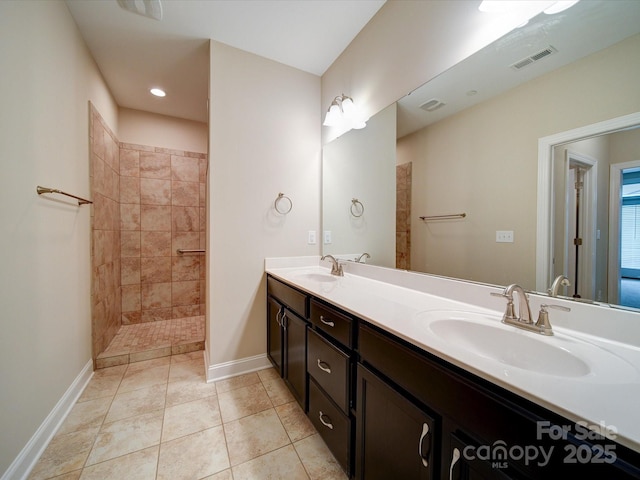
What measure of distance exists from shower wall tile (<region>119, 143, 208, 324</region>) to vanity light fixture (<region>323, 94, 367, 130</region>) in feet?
6.96

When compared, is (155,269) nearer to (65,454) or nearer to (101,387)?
(101,387)

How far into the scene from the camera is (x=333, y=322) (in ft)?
3.77

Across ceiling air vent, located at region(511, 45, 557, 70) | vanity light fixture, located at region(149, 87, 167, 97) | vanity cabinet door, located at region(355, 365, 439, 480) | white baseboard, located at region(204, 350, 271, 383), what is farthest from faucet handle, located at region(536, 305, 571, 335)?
vanity light fixture, located at region(149, 87, 167, 97)

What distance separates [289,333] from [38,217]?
1532mm

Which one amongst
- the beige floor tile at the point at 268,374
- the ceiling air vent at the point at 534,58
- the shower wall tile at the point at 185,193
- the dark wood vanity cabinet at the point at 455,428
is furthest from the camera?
the shower wall tile at the point at 185,193

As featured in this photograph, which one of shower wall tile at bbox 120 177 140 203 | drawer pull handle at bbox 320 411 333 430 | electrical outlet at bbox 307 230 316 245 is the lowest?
drawer pull handle at bbox 320 411 333 430

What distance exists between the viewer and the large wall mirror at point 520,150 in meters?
0.79

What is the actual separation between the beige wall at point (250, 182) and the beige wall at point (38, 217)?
2.82 ft

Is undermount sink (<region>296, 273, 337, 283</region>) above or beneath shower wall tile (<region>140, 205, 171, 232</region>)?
beneath

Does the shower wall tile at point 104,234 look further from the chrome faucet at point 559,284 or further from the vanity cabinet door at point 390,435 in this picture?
the chrome faucet at point 559,284

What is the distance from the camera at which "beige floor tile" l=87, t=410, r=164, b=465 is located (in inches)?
51.1

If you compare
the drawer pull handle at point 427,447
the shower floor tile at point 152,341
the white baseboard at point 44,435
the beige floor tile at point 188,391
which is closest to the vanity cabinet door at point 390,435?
the drawer pull handle at point 427,447

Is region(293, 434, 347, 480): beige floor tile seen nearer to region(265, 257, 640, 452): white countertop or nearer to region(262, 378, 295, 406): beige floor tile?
region(262, 378, 295, 406): beige floor tile

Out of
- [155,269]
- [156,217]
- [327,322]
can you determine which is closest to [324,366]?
[327,322]
